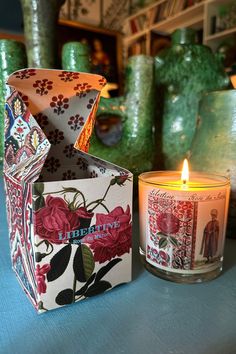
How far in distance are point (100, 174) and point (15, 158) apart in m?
0.09

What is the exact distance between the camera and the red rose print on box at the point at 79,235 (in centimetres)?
22

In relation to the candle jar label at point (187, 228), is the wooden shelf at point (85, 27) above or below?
above

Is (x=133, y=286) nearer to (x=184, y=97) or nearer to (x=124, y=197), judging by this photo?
(x=124, y=197)

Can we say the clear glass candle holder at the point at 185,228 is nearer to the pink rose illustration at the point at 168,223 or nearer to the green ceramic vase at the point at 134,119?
the pink rose illustration at the point at 168,223

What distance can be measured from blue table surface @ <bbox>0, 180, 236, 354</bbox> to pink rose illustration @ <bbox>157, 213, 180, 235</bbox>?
5cm

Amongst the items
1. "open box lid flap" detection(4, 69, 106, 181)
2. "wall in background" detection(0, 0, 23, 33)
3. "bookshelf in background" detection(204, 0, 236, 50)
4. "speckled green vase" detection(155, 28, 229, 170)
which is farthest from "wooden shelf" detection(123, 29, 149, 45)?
"open box lid flap" detection(4, 69, 106, 181)

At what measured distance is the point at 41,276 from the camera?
0.22 meters

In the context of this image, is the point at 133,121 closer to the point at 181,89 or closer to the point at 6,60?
the point at 181,89

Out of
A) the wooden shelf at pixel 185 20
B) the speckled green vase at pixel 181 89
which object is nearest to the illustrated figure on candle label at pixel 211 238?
the speckled green vase at pixel 181 89

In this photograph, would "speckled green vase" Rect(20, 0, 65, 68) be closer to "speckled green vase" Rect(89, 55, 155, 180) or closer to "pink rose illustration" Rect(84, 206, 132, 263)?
"speckled green vase" Rect(89, 55, 155, 180)

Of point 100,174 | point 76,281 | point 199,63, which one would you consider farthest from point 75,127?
point 199,63

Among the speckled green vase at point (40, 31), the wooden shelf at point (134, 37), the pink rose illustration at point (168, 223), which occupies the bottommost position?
the pink rose illustration at point (168, 223)

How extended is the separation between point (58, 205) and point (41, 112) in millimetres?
114

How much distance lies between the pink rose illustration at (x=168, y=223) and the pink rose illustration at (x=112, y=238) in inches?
1.2
